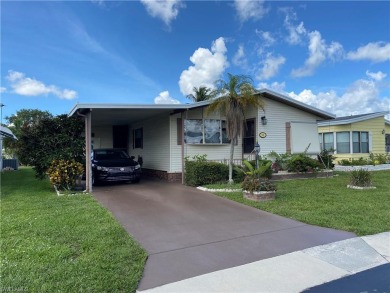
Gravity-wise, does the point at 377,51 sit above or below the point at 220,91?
above

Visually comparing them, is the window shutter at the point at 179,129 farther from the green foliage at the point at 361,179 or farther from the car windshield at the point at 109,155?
the green foliage at the point at 361,179

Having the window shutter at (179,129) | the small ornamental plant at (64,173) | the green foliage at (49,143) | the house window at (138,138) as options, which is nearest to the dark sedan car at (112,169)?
the green foliage at (49,143)

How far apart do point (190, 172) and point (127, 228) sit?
A: 577cm

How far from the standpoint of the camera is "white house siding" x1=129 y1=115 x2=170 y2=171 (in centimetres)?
1277

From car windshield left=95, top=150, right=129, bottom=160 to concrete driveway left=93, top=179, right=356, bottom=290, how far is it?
433 centimetres

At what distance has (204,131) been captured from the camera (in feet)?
41.7

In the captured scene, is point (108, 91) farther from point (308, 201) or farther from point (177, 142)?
point (308, 201)

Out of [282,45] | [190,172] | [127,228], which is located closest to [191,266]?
[127,228]

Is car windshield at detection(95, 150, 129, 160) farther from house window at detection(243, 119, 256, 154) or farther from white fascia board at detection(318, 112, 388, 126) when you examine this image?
white fascia board at detection(318, 112, 388, 126)

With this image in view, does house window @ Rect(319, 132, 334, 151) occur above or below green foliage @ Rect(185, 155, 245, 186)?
above

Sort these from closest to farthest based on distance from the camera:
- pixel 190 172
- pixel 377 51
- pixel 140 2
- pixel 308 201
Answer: pixel 308 201 < pixel 190 172 < pixel 140 2 < pixel 377 51

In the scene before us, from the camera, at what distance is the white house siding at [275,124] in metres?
13.4

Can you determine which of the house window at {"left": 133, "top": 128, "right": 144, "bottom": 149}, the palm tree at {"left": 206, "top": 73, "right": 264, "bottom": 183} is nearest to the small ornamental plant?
the palm tree at {"left": 206, "top": 73, "right": 264, "bottom": 183}

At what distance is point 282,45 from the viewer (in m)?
16.1
